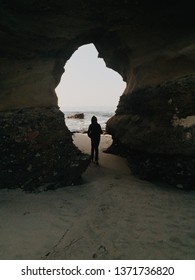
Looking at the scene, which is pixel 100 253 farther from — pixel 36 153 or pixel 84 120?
pixel 84 120

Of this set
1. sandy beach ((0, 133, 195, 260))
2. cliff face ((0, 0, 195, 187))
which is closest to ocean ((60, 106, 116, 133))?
cliff face ((0, 0, 195, 187))

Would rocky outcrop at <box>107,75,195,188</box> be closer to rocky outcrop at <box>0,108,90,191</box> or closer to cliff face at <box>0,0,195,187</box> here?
cliff face at <box>0,0,195,187</box>

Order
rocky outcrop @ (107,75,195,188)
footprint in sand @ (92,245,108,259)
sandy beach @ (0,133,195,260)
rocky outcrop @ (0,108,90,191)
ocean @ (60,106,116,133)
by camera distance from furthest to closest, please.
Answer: ocean @ (60,106,116,133) < rocky outcrop @ (0,108,90,191) < rocky outcrop @ (107,75,195,188) < sandy beach @ (0,133,195,260) < footprint in sand @ (92,245,108,259)

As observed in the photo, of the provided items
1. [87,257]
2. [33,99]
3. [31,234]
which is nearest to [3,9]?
[33,99]

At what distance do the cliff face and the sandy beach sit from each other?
2.11 feet

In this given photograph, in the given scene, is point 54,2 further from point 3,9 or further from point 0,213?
point 0,213

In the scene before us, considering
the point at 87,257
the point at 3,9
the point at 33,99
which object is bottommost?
the point at 87,257

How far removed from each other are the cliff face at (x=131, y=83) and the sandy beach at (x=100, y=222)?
2.11 ft

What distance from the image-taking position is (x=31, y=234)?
4141 millimetres

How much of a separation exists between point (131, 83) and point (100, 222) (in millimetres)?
4846

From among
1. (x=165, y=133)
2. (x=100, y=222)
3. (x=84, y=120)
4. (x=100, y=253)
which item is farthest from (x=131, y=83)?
(x=84, y=120)

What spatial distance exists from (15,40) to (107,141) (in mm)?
6552

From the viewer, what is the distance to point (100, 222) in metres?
4.47

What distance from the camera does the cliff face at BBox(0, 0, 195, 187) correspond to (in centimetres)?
612
